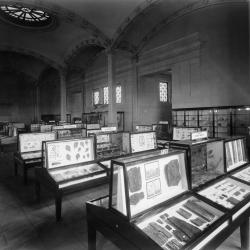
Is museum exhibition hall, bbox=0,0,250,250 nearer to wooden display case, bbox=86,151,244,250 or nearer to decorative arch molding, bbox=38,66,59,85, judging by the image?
wooden display case, bbox=86,151,244,250

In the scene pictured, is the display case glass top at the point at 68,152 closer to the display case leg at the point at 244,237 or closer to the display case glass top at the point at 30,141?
the display case glass top at the point at 30,141

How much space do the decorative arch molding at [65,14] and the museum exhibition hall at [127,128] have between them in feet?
0.19

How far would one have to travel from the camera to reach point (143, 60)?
13.8 meters

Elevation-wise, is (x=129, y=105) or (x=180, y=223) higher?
(x=129, y=105)

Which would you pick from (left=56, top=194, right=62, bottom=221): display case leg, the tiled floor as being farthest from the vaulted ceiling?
(left=56, top=194, right=62, bottom=221): display case leg

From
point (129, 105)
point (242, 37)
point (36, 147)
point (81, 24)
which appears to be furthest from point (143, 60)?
point (36, 147)

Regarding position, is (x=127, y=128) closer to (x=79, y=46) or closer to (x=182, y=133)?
(x=79, y=46)

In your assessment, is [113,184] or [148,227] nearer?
[148,227]

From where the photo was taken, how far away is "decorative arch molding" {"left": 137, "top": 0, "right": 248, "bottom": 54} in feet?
31.9

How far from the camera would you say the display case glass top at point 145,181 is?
1.77 metres

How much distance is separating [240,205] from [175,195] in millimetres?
714

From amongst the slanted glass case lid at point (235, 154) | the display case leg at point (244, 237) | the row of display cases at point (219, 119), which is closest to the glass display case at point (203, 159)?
the slanted glass case lid at point (235, 154)

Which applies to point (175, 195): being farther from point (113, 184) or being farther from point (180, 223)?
point (113, 184)

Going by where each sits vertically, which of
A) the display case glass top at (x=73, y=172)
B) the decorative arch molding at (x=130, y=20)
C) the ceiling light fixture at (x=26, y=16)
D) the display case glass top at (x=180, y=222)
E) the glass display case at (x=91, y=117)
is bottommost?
the display case glass top at (x=180, y=222)
